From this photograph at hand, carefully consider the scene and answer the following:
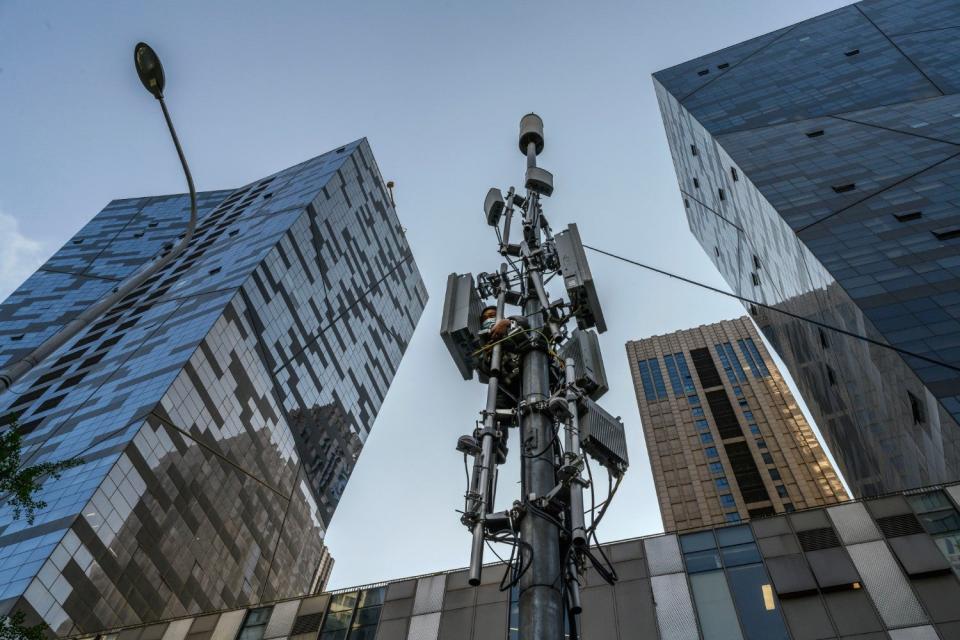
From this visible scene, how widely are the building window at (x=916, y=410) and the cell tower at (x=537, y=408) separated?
27.6 meters

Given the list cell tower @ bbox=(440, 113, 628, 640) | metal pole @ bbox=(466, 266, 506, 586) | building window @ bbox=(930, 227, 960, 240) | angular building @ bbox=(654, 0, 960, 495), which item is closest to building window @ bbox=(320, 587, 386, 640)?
cell tower @ bbox=(440, 113, 628, 640)

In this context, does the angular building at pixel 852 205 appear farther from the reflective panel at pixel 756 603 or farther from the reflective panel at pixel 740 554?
the reflective panel at pixel 756 603

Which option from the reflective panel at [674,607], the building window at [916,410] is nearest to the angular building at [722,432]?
the building window at [916,410]

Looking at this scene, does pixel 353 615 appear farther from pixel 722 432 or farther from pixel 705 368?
pixel 705 368

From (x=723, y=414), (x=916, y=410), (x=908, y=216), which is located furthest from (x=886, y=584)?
(x=723, y=414)

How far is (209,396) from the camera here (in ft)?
195

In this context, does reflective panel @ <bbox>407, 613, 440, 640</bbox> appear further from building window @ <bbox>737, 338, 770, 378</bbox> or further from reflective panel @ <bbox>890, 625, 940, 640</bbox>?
building window @ <bbox>737, 338, 770, 378</bbox>

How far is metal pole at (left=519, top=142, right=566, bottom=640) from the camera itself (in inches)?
205

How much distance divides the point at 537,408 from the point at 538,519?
1.28 meters

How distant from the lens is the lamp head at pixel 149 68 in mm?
10500

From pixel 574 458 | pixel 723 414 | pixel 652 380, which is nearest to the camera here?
pixel 574 458

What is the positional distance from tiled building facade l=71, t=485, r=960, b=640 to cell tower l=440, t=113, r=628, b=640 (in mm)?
14384

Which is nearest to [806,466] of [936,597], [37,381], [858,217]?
[858,217]

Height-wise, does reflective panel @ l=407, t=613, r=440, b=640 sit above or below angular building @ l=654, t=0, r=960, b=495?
below
